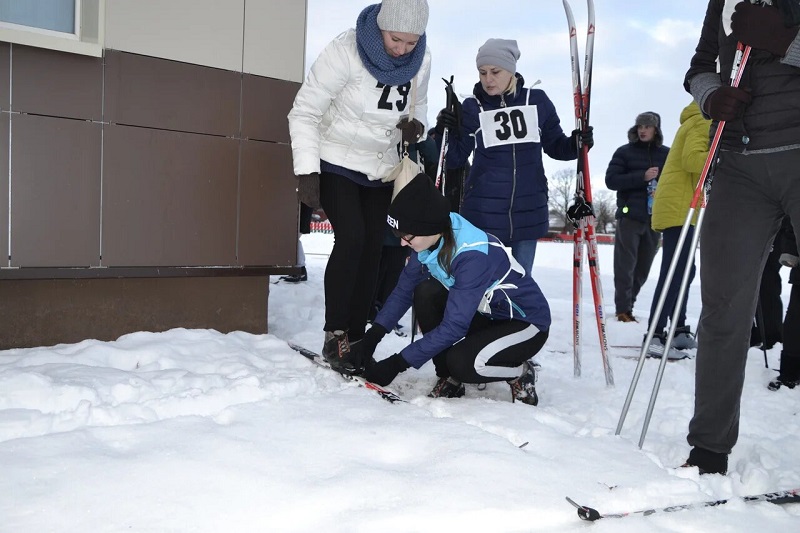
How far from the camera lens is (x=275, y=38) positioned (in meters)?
4.38

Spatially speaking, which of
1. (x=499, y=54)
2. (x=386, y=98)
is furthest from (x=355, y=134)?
(x=499, y=54)

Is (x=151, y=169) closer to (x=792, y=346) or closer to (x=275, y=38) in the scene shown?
(x=275, y=38)

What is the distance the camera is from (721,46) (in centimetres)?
245

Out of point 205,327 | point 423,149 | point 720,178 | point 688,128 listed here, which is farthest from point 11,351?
point 688,128

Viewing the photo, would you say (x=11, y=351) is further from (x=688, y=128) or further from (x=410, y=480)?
(x=688, y=128)

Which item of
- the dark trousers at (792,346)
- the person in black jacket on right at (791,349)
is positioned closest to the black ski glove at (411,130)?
the person in black jacket on right at (791,349)

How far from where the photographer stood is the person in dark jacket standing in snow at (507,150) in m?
3.88

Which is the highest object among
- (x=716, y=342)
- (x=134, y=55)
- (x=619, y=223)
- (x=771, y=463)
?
(x=134, y=55)

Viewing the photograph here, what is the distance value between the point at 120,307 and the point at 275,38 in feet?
6.29

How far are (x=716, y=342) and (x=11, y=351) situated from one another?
328 centimetres

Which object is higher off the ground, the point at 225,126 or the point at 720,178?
the point at 225,126

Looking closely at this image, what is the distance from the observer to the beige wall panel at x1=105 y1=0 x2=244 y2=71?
382 centimetres

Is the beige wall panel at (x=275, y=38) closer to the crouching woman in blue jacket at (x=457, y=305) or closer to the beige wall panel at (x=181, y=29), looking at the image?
the beige wall panel at (x=181, y=29)

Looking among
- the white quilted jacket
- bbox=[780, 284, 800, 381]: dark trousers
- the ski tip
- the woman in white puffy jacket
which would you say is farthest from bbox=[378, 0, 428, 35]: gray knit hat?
bbox=[780, 284, 800, 381]: dark trousers
